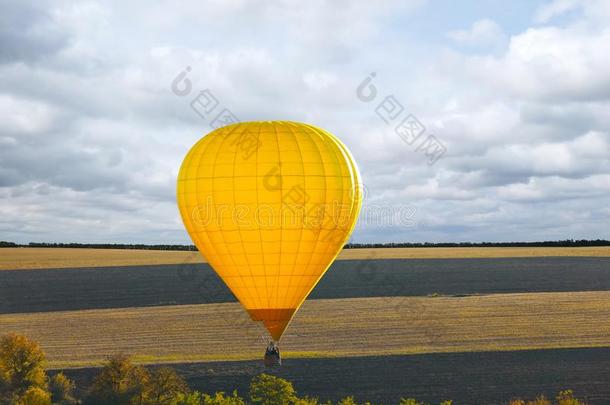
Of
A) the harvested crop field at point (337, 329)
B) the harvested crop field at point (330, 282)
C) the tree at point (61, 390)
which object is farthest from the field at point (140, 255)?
the tree at point (61, 390)

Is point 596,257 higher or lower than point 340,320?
higher

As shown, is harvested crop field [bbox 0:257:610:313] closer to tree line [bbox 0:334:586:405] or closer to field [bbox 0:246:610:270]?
field [bbox 0:246:610:270]

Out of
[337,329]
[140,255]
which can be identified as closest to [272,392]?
[337,329]

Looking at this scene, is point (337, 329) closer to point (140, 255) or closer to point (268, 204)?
point (268, 204)

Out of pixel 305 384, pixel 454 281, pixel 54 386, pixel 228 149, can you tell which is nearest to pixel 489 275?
pixel 454 281

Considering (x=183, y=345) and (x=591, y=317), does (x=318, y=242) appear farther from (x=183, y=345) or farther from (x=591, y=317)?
(x=591, y=317)

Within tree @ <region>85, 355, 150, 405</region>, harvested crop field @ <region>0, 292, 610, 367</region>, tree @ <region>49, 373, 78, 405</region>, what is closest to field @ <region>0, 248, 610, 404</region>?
harvested crop field @ <region>0, 292, 610, 367</region>
